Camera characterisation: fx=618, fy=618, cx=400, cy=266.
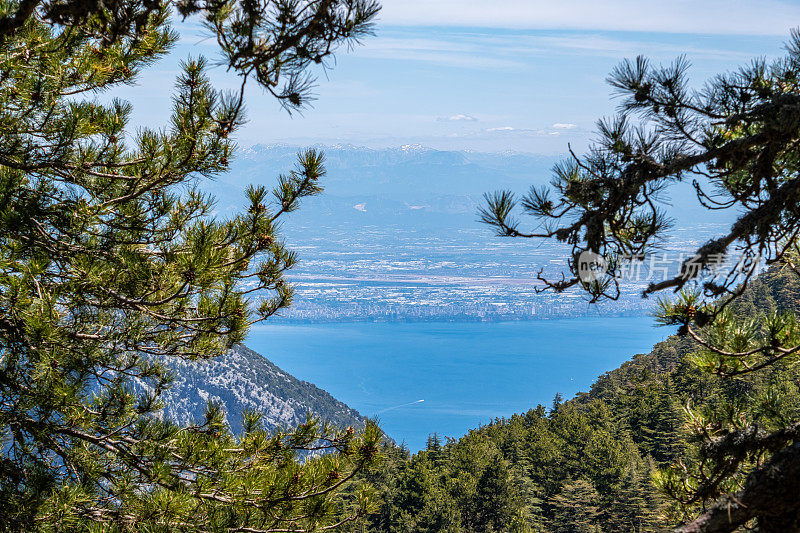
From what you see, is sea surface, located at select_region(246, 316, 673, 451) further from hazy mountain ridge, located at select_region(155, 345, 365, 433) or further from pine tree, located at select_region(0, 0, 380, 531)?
pine tree, located at select_region(0, 0, 380, 531)

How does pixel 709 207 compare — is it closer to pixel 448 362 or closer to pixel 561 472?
pixel 561 472

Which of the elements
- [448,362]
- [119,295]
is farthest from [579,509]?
[448,362]

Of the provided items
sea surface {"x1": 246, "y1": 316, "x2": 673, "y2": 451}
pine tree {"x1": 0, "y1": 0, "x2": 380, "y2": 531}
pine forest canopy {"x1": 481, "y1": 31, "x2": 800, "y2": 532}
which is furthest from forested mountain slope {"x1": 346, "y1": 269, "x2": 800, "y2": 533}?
sea surface {"x1": 246, "y1": 316, "x2": 673, "y2": 451}

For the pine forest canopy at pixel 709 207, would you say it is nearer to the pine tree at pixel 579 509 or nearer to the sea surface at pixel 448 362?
the pine tree at pixel 579 509

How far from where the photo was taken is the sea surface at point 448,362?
11562 cm

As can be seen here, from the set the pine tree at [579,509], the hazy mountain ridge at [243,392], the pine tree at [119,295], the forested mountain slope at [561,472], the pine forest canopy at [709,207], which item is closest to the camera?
the pine forest canopy at [709,207]

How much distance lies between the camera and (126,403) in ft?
12.8

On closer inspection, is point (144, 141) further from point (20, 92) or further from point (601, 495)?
point (601, 495)

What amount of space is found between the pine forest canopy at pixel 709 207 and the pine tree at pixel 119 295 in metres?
1.66

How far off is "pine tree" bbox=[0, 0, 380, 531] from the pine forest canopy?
1664 millimetres

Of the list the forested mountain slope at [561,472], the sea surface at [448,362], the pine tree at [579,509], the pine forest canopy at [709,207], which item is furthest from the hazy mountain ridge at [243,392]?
the pine forest canopy at [709,207]

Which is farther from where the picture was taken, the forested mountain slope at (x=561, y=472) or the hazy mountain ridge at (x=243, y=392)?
the hazy mountain ridge at (x=243, y=392)

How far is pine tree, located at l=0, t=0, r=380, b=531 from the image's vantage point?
10.2ft

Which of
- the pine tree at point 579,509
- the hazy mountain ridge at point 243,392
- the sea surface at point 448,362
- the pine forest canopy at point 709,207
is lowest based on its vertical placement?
the pine forest canopy at point 709,207
